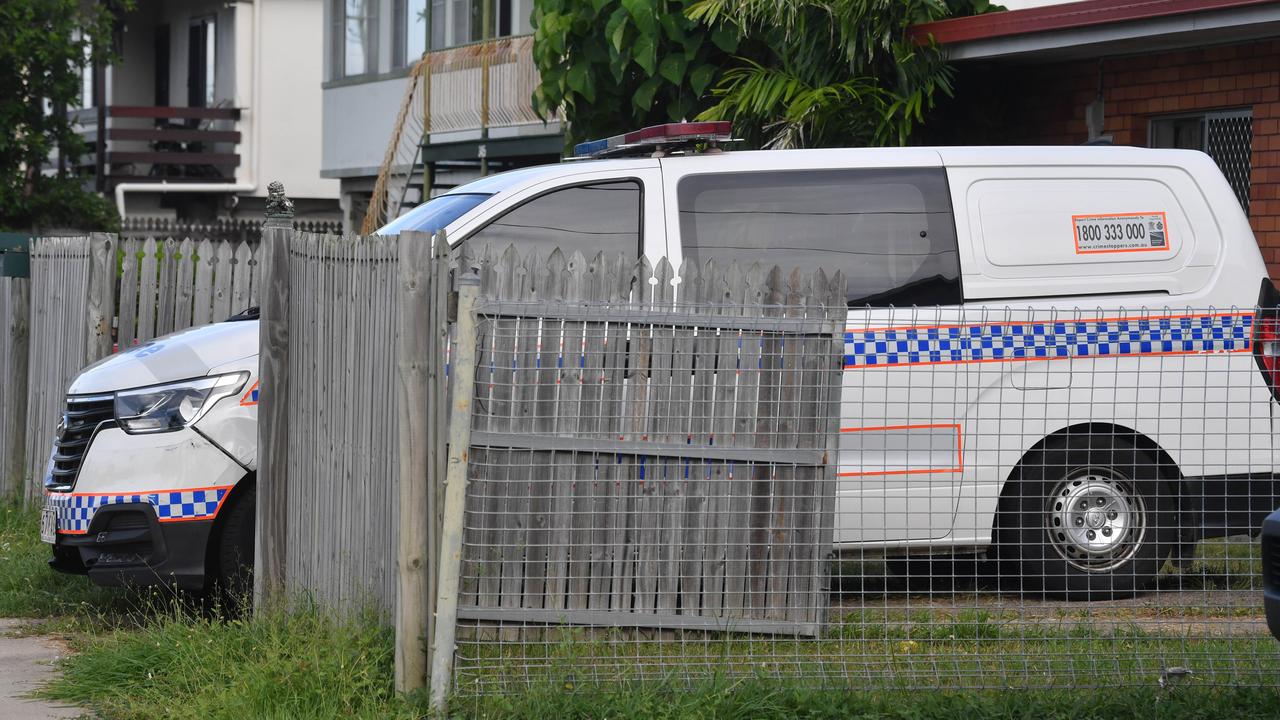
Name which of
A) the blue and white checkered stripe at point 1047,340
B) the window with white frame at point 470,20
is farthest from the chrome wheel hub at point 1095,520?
the window with white frame at point 470,20

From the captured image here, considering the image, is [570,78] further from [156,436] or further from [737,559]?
[737,559]

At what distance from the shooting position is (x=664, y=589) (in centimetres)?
548

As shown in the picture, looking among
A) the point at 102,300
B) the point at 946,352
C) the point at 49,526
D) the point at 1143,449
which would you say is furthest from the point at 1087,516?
the point at 102,300

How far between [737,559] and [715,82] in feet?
23.6

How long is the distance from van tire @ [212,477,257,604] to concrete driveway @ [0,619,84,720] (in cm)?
80

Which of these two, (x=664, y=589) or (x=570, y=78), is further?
(x=570, y=78)

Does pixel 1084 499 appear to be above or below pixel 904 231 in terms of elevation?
below

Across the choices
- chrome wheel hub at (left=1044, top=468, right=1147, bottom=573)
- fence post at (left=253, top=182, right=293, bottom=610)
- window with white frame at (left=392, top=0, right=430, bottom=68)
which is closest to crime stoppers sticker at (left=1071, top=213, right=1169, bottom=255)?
chrome wheel hub at (left=1044, top=468, right=1147, bottom=573)

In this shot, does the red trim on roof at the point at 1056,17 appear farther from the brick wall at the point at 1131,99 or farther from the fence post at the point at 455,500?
the fence post at the point at 455,500

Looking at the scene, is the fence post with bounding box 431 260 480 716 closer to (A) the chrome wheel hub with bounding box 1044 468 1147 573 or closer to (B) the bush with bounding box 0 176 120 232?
(A) the chrome wheel hub with bounding box 1044 468 1147 573

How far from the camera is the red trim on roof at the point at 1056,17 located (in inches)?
363

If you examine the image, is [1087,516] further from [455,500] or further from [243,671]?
[243,671]

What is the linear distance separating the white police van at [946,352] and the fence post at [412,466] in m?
1.51

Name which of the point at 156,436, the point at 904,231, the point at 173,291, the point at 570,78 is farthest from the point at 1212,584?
the point at 570,78
